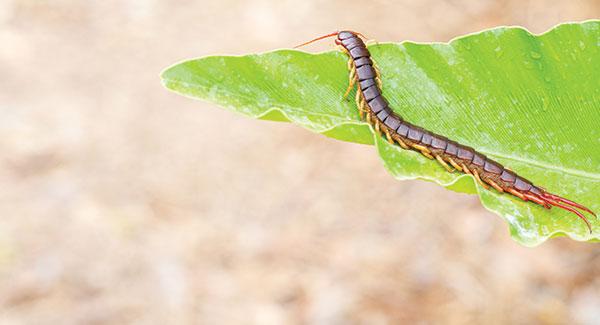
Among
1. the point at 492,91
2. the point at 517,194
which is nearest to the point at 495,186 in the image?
the point at 517,194

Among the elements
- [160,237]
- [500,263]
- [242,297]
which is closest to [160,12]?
[160,237]

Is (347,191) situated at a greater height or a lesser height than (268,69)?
greater

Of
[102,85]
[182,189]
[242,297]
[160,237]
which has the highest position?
[102,85]

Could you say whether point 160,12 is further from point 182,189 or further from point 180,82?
point 180,82

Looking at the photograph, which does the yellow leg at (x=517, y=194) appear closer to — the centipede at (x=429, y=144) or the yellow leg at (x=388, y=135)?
the centipede at (x=429, y=144)

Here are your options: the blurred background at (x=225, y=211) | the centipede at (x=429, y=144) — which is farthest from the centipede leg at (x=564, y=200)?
the blurred background at (x=225, y=211)

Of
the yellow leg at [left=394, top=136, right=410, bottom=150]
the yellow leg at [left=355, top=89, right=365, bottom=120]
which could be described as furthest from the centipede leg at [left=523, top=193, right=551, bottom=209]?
the yellow leg at [left=355, top=89, right=365, bottom=120]

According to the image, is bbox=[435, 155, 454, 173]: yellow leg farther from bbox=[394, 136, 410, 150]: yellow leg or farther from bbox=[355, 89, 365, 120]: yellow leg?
bbox=[355, 89, 365, 120]: yellow leg
